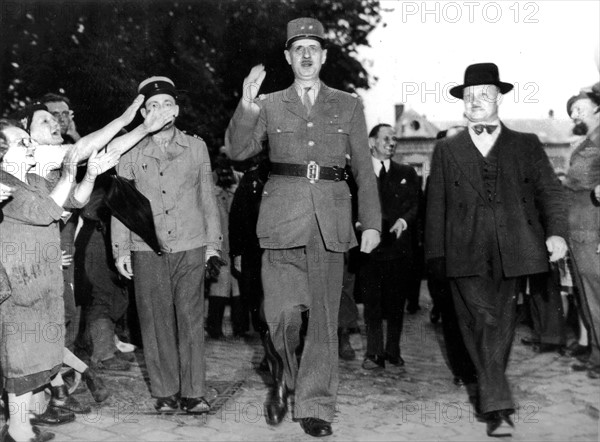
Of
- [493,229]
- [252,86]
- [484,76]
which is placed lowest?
[493,229]

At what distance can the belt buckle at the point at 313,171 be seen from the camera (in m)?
5.37

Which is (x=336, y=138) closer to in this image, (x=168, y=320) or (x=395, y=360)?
(x=168, y=320)

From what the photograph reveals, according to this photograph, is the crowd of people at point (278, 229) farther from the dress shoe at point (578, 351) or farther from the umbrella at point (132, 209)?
the dress shoe at point (578, 351)

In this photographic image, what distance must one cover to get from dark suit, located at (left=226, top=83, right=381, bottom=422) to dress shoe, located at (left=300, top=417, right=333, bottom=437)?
0.14 ft

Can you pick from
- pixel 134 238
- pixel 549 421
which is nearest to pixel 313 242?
pixel 134 238

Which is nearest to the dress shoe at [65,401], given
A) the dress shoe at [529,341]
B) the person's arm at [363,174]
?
the person's arm at [363,174]

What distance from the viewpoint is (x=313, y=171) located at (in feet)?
17.6

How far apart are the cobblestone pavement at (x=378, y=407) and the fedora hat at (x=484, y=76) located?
89.2 inches

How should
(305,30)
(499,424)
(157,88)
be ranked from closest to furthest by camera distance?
(499,424) → (305,30) → (157,88)

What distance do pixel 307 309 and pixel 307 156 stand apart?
3.34 ft

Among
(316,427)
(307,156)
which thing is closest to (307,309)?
(316,427)

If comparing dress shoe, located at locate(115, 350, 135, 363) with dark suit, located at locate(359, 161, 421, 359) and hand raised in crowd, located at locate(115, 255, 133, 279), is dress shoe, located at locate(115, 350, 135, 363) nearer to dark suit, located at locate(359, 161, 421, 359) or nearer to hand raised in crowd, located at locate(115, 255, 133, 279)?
hand raised in crowd, located at locate(115, 255, 133, 279)

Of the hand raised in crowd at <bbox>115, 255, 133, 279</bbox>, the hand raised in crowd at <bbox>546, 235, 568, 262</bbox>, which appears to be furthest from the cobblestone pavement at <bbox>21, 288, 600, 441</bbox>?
the hand raised in crowd at <bbox>546, 235, 568, 262</bbox>

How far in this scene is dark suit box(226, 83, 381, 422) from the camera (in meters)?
5.27
